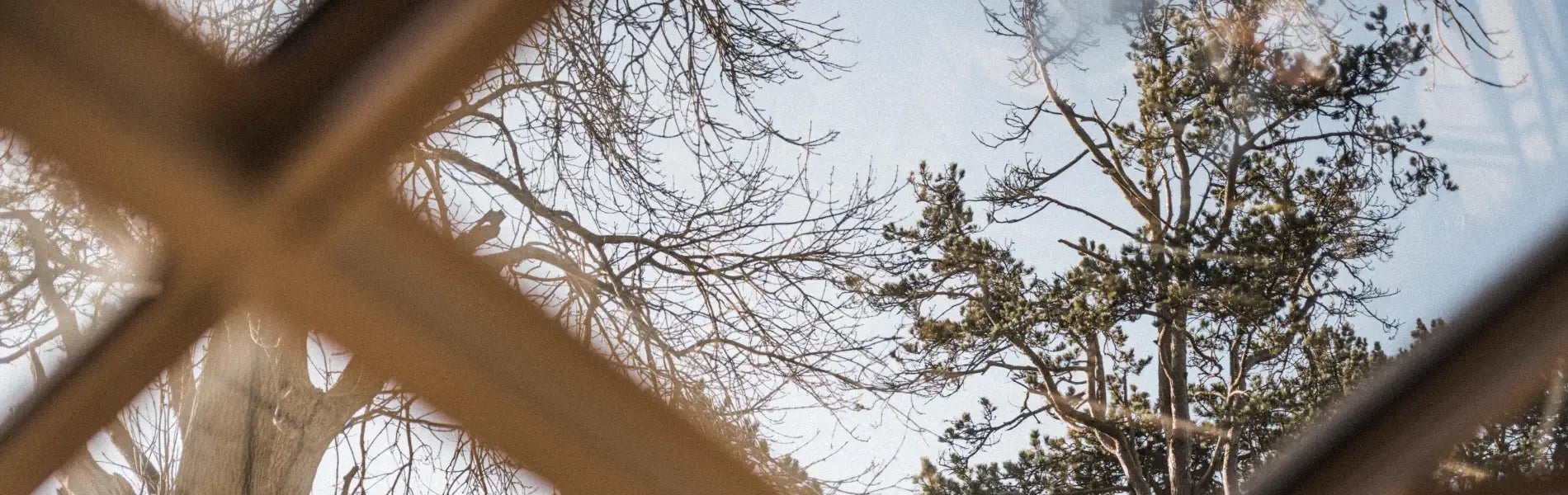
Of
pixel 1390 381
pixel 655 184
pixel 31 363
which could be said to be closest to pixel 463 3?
pixel 1390 381

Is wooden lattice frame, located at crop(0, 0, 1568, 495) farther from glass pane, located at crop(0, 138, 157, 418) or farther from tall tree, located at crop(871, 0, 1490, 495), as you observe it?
tall tree, located at crop(871, 0, 1490, 495)

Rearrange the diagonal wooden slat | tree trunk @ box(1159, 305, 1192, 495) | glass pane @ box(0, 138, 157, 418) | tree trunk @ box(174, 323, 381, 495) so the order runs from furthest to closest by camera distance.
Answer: tree trunk @ box(1159, 305, 1192, 495) < tree trunk @ box(174, 323, 381, 495) < glass pane @ box(0, 138, 157, 418) < the diagonal wooden slat

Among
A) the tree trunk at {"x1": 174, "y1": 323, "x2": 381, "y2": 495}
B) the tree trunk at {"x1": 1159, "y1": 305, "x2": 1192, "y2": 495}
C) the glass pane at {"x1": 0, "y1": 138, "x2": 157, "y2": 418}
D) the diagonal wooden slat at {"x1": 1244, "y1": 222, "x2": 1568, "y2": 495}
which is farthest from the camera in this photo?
the tree trunk at {"x1": 1159, "y1": 305, "x2": 1192, "y2": 495}

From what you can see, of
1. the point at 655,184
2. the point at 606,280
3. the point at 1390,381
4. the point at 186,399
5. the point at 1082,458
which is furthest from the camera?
the point at 1082,458

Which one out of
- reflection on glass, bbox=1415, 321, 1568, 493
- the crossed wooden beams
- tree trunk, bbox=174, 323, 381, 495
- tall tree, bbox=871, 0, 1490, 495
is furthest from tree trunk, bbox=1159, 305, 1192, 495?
the crossed wooden beams

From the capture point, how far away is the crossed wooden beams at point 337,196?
30cm

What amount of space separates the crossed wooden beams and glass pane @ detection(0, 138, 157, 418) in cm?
20

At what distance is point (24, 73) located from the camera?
0.29 m

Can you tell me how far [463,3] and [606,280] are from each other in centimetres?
105

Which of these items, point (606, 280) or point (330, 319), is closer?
point (330, 319)

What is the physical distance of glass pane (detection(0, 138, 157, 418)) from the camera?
62 centimetres

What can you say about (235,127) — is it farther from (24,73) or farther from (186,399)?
(186,399)

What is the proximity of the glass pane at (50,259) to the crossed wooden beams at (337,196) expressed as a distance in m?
0.20

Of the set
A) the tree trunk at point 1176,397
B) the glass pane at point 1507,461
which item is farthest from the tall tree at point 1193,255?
the glass pane at point 1507,461
